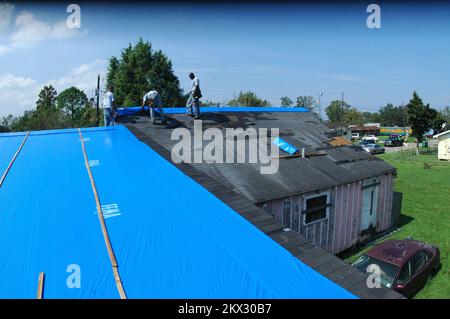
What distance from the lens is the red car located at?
330 inches

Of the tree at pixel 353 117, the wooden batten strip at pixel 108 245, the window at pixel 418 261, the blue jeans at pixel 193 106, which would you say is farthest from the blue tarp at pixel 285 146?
the tree at pixel 353 117

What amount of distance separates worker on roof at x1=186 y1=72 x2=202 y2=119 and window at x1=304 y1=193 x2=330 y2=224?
6.36m

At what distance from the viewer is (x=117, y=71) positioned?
45.2m

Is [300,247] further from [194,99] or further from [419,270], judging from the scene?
[194,99]

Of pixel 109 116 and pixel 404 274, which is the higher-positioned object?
pixel 109 116

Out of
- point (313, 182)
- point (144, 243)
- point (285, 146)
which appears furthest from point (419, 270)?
point (144, 243)

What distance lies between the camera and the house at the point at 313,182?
9523 mm

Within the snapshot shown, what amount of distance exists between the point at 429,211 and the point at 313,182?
33.7 ft

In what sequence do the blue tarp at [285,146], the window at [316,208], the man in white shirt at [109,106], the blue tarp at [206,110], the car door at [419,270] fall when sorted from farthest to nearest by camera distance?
the blue tarp at [206,110]
the blue tarp at [285,146]
the man in white shirt at [109,106]
the window at [316,208]
the car door at [419,270]

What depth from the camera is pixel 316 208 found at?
10.8 metres

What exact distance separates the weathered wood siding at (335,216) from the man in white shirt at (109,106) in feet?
23.4

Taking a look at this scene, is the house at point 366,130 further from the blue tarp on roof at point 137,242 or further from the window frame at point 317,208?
the blue tarp on roof at point 137,242
